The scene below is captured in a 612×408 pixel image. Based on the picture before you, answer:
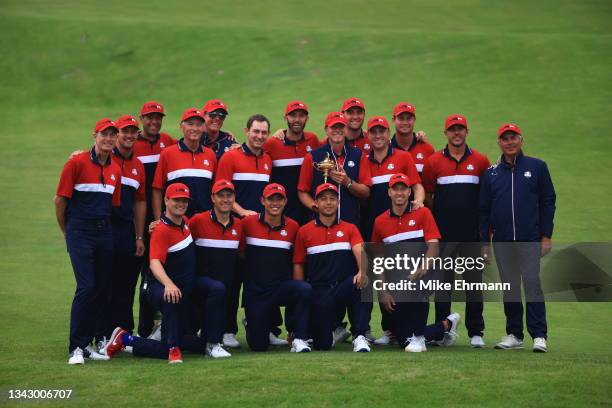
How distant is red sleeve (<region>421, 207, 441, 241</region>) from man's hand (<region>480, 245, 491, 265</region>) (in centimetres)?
66

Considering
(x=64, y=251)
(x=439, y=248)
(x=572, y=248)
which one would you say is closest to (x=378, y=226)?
(x=439, y=248)

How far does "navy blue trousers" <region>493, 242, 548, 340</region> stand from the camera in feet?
36.6

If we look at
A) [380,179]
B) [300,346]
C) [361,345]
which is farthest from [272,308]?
[380,179]

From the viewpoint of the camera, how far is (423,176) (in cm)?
1218

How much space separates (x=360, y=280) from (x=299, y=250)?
Answer: 0.78 metres

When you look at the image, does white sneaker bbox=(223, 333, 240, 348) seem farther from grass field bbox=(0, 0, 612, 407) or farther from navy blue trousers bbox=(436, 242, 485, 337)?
navy blue trousers bbox=(436, 242, 485, 337)

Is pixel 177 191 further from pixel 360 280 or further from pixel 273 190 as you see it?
pixel 360 280

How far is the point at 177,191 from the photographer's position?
10.7 metres

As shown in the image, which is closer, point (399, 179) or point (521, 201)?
point (399, 179)

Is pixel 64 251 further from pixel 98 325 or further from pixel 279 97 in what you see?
pixel 279 97

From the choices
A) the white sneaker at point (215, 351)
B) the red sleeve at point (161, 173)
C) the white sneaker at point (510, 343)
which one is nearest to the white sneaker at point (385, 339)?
the white sneaker at point (510, 343)

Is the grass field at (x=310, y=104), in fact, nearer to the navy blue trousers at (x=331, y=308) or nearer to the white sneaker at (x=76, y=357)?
the white sneaker at (x=76, y=357)

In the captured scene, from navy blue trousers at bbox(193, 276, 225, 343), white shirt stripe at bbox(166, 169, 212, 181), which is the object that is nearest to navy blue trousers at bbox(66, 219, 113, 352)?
navy blue trousers at bbox(193, 276, 225, 343)

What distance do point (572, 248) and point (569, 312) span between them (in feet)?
11.6
